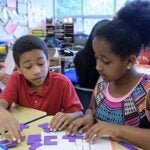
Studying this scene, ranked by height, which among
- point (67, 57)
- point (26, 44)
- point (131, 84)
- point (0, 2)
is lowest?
point (67, 57)

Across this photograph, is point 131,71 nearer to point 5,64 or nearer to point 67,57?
point 5,64

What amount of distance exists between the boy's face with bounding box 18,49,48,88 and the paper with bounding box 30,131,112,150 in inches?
18.5

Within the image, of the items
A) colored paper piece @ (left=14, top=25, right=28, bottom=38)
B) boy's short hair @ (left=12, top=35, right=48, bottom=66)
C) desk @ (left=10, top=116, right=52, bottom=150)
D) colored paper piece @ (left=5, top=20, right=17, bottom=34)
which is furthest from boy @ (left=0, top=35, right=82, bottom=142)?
colored paper piece @ (left=14, top=25, right=28, bottom=38)

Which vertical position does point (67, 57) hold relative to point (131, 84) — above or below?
below

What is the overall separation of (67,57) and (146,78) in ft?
9.50

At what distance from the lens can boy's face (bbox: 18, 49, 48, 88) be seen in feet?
4.56

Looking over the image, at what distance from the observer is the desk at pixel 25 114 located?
120cm

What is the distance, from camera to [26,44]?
1.44 meters

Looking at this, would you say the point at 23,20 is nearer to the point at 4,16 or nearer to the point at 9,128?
the point at 4,16

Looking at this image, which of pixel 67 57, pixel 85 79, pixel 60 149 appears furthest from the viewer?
pixel 67 57

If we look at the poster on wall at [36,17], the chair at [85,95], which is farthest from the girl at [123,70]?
the poster on wall at [36,17]

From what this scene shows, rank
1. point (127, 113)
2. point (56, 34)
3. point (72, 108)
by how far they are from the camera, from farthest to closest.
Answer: point (56, 34)
point (72, 108)
point (127, 113)

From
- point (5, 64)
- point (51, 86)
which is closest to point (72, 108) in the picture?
point (51, 86)

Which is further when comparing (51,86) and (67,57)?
(67,57)
